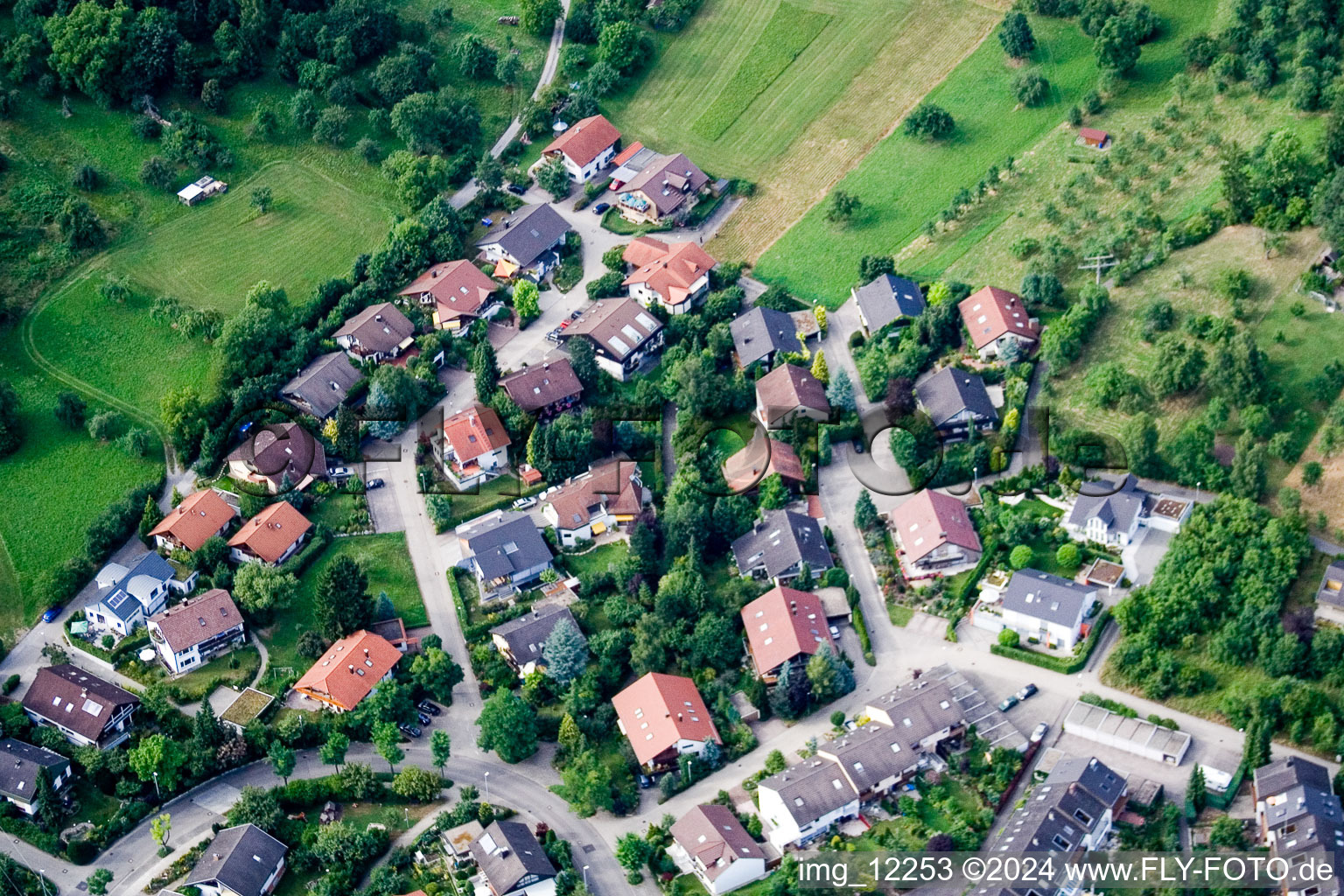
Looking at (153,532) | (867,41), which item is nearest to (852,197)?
(867,41)

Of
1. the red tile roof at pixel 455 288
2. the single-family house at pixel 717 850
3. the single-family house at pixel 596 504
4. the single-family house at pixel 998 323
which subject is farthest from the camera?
the red tile roof at pixel 455 288

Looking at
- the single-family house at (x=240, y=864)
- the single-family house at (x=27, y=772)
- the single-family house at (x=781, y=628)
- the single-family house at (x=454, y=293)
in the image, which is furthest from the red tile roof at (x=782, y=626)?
→ the single-family house at (x=27, y=772)

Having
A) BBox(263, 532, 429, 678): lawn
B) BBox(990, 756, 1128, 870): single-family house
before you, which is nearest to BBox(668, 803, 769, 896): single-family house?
BBox(990, 756, 1128, 870): single-family house

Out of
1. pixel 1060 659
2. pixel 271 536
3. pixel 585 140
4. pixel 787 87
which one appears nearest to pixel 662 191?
pixel 585 140

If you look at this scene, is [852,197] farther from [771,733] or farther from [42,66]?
[42,66]

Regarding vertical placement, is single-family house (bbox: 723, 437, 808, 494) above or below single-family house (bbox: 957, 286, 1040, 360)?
below

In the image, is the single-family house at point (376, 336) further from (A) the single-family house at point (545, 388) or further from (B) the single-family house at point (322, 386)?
(A) the single-family house at point (545, 388)

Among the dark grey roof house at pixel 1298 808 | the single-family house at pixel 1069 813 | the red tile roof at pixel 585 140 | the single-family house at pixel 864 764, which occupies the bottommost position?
the single-family house at pixel 864 764

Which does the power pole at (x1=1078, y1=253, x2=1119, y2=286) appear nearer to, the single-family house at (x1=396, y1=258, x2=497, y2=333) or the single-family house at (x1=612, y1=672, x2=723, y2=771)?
the single-family house at (x1=396, y1=258, x2=497, y2=333)
